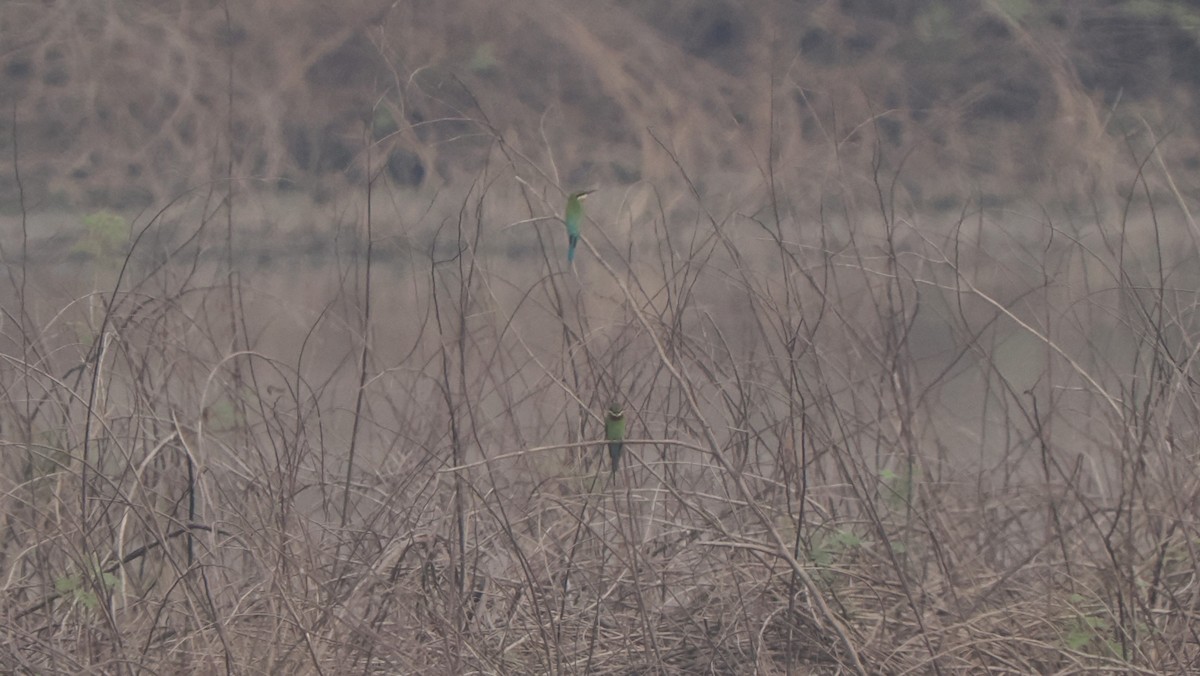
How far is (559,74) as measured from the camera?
31.3 ft

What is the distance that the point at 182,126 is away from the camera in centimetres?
827

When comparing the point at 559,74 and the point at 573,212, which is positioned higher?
the point at 573,212

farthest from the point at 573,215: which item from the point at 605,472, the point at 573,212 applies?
the point at 605,472

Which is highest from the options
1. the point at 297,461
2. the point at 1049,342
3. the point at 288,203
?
the point at 1049,342

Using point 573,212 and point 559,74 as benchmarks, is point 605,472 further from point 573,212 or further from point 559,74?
point 559,74

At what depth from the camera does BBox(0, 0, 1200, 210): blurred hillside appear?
26.1 feet

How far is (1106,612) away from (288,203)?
703cm

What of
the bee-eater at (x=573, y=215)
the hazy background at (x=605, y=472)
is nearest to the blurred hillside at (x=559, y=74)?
the hazy background at (x=605, y=472)

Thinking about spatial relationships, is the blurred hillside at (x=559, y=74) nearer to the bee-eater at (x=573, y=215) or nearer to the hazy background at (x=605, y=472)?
the hazy background at (x=605, y=472)

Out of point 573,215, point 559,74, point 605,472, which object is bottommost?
point 605,472

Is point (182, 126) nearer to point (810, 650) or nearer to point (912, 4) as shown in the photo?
point (912, 4)

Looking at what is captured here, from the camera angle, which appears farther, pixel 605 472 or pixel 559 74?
pixel 559 74

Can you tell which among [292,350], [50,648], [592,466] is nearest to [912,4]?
[292,350]

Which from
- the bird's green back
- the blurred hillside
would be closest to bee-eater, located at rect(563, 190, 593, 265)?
the bird's green back
